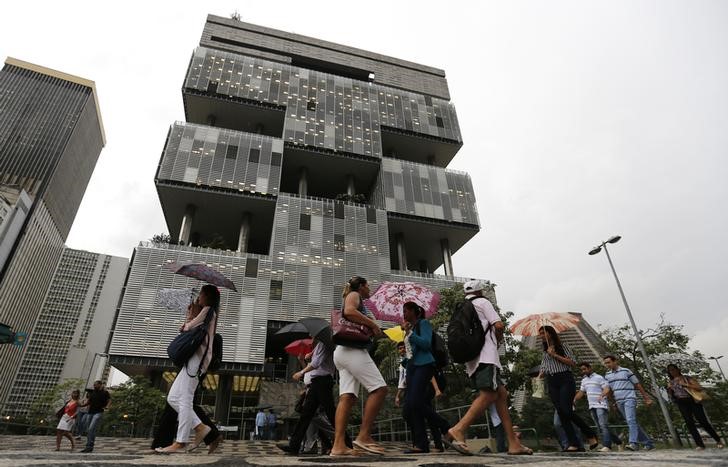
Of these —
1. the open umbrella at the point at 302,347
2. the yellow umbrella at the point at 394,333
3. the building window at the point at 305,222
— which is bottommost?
the open umbrella at the point at 302,347

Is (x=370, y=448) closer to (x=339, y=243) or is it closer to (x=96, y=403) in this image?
(x=96, y=403)

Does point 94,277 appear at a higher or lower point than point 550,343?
higher

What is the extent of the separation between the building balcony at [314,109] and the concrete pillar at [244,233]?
8506 mm

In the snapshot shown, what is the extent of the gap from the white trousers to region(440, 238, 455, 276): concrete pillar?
34.8 metres

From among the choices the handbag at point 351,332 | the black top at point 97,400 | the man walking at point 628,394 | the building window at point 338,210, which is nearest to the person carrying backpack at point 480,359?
the handbag at point 351,332

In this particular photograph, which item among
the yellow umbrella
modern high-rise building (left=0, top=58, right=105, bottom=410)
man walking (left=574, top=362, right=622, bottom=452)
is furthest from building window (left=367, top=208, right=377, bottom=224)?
modern high-rise building (left=0, top=58, right=105, bottom=410)

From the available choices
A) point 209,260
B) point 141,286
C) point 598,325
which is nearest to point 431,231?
point 598,325

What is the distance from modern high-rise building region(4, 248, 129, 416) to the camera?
95.1 m

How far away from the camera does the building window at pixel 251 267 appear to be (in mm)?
29328

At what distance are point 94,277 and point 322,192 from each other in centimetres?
9684

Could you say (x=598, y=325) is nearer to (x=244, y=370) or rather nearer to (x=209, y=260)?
(x=244, y=370)

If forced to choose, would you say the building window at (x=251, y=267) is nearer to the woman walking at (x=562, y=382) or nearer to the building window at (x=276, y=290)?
the building window at (x=276, y=290)

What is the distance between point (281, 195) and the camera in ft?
111

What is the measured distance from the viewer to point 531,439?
10.6 meters
